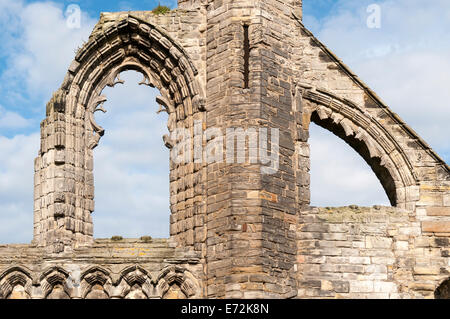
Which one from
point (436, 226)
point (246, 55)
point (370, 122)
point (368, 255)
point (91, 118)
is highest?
point (246, 55)

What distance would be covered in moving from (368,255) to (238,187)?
2.52 metres

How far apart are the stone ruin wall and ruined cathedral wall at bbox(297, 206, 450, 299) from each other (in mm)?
22

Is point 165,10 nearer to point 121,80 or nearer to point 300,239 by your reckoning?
point 121,80

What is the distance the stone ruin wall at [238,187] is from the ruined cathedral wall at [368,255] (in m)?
0.02

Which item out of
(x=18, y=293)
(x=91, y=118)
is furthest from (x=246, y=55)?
(x=18, y=293)

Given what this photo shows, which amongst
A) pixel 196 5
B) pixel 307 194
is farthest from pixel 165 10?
pixel 307 194

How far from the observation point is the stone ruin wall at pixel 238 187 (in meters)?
21.3

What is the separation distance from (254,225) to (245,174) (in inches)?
34.1

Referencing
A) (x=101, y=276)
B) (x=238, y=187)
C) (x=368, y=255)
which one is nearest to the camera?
(x=238, y=187)

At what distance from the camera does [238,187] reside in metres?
21.2

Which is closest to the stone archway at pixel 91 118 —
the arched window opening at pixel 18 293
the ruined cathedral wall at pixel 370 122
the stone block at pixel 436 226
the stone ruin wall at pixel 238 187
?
the stone ruin wall at pixel 238 187

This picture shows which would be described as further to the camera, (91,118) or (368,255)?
(91,118)

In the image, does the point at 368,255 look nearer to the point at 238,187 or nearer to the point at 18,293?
the point at 238,187

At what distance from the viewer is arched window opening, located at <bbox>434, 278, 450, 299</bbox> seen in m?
21.9
